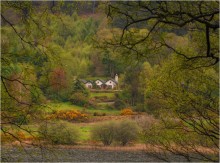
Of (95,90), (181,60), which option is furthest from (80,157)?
(95,90)

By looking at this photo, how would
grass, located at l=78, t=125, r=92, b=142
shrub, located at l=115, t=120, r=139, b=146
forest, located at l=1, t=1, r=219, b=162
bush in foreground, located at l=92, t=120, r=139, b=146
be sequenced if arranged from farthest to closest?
grass, located at l=78, t=125, r=92, b=142 → bush in foreground, located at l=92, t=120, r=139, b=146 → shrub, located at l=115, t=120, r=139, b=146 → forest, located at l=1, t=1, r=219, b=162

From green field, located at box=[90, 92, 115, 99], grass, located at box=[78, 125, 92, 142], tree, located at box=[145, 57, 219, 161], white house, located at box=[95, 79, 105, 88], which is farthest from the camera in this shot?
white house, located at box=[95, 79, 105, 88]

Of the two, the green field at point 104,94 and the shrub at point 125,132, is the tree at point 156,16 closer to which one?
the shrub at point 125,132

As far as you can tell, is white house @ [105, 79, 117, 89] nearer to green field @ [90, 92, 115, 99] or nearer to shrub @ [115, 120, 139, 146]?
green field @ [90, 92, 115, 99]

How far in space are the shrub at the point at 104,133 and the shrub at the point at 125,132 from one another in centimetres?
45

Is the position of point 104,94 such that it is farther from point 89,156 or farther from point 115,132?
point 89,156

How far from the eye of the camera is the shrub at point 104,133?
34969 millimetres

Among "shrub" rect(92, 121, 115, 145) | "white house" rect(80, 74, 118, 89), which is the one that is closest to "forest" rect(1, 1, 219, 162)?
"shrub" rect(92, 121, 115, 145)

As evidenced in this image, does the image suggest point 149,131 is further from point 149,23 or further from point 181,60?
point 149,23

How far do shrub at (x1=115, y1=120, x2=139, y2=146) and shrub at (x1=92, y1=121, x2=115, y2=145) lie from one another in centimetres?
45

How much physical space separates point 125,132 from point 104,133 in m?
1.99

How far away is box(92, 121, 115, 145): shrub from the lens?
115 ft

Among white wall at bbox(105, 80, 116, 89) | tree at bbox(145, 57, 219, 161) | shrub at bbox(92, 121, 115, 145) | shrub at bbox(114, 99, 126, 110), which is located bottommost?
shrub at bbox(114, 99, 126, 110)

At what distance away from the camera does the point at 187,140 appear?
8.79 meters
